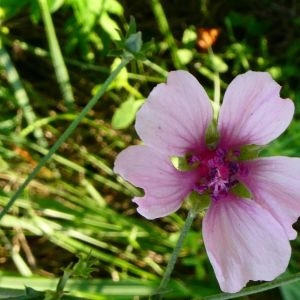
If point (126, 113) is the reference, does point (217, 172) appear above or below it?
below

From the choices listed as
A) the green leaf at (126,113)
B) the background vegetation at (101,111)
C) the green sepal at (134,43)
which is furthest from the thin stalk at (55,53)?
the green sepal at (134,43)

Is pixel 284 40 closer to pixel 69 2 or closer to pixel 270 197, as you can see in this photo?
pixel 69 2

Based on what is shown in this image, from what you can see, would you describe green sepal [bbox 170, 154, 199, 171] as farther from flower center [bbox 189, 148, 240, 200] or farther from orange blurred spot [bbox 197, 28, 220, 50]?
orange blurred spot [bbox 197, 28, 220, 50]

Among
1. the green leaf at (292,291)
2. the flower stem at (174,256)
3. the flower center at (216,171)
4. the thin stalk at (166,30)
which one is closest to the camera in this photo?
the flower stem at (174,256)

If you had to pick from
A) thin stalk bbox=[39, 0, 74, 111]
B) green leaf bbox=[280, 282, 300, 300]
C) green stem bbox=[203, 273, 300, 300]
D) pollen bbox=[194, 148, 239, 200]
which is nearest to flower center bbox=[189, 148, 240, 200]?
pollen bbox=[194, 148, 239, 200]

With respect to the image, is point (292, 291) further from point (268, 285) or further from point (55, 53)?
point (55, 53)

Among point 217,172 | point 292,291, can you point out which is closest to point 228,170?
point 217,172

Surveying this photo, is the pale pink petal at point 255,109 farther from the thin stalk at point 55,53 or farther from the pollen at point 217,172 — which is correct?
the thin stalk at point 55,53

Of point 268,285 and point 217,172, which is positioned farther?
point 217,172
